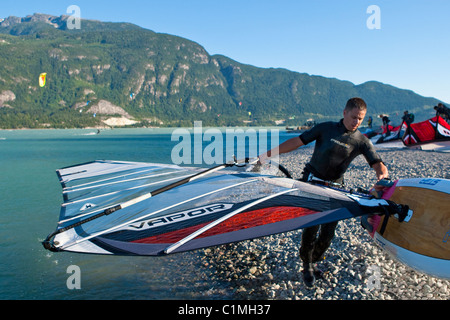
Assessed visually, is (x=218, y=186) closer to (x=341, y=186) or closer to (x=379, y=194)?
(x=341, y=186)

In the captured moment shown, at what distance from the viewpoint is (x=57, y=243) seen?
383 centimetres

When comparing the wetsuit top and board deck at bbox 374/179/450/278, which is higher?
the wetsuit top

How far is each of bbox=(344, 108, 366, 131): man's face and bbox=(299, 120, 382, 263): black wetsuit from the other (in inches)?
3.7

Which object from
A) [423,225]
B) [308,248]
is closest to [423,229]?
[423,225]

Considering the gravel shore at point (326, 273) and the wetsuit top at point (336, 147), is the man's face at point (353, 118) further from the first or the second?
the gravel shore at point (326, 273)

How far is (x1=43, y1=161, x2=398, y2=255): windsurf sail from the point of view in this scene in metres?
3.74

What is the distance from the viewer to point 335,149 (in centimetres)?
430

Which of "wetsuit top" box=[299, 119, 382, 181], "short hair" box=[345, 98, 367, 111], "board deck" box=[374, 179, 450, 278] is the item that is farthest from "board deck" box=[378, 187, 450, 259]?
"short hair" box=[345, 98, 367, 111]

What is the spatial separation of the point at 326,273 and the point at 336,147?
283 centimetres

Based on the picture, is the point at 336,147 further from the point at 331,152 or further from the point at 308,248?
the point at 308,248

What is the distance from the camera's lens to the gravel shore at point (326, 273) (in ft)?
17.6

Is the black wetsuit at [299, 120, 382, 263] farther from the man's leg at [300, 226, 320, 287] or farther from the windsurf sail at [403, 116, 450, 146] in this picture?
the windsurf sail at [403, 116, 450, 146]
